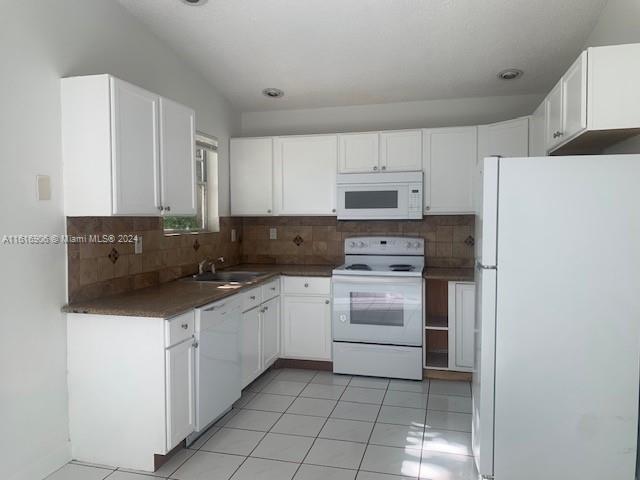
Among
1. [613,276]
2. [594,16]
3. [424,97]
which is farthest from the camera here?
[424,97]

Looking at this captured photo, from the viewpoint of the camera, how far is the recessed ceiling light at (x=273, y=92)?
4262mm

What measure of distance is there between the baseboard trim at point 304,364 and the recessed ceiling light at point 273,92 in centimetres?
239

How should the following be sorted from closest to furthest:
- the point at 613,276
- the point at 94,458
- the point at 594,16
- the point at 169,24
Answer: the point at 613,276 → the point at 94,458 → the point at 594,16 → the point at 169,24

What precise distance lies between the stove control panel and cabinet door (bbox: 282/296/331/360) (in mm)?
689

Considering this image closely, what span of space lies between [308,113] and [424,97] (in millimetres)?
1132

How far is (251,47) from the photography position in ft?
11.6

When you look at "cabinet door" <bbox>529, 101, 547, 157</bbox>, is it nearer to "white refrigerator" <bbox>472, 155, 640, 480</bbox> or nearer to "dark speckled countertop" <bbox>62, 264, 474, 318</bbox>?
"dark speckled countertop" <bbox>62, 264, 474, 318</bbox>

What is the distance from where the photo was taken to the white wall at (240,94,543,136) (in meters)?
4.27

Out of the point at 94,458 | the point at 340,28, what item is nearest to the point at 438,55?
the point at 340,28

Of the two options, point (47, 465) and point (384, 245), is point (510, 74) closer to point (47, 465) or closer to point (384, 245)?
point (384, 245)

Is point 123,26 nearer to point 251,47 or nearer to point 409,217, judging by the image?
point 251,47

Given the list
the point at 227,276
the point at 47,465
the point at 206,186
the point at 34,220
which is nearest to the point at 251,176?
the point at 206,186

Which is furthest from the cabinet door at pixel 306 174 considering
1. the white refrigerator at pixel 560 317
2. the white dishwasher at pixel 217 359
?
the white refrigerator at pixel 560 317

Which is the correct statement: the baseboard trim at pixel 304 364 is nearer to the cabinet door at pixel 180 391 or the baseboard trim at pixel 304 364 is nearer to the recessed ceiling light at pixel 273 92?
the cabinet door at pixel 180 391
